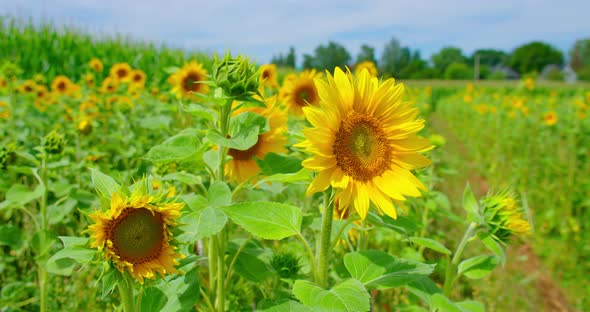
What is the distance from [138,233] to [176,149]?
0.26m

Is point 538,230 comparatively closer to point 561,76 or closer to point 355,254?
point 355,254

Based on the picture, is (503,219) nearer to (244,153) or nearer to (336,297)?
(336,297)

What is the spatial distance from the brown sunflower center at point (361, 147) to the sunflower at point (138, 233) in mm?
369

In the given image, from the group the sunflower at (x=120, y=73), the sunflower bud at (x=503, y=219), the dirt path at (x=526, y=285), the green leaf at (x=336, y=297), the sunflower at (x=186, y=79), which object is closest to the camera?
the green leaf at (x=336, y=297)

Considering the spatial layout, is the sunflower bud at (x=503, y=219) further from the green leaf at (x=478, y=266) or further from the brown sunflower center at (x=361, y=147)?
the brown sunflower center at (x=361, y=147)

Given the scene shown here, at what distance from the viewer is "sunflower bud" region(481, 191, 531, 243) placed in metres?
1.31

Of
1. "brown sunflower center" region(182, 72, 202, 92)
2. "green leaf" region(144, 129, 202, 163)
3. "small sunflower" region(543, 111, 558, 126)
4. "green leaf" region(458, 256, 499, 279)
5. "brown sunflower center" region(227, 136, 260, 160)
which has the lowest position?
"green leaf" region(458, 256, 499, 279)

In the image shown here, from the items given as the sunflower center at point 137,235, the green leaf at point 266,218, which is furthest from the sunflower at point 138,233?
the green leaf at point 266,218

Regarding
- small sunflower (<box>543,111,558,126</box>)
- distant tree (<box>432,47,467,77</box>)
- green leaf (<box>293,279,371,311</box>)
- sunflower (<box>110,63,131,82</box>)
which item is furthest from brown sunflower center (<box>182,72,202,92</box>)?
distant tree (<box>432,47,467,77</box>)

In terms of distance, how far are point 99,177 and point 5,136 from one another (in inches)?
108

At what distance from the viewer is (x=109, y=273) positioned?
3.07 feet

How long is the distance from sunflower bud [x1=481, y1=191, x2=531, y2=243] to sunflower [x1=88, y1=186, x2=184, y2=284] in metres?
0.88

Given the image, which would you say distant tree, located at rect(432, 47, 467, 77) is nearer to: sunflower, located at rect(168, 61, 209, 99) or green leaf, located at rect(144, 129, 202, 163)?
sunflower, located at rect(168, 61, 209, 99)

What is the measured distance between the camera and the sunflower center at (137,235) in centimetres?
94
